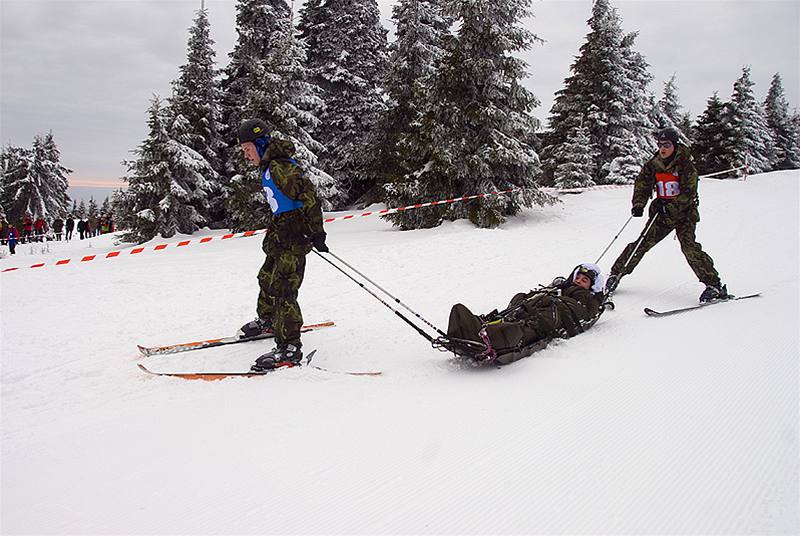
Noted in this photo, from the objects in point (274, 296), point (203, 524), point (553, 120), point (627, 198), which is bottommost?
point (203, 524)

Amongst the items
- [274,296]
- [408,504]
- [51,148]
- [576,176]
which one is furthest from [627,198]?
[51,148]

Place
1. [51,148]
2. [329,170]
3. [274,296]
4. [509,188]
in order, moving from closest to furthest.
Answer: [274,296], [509,188], [329,170], [51,148]

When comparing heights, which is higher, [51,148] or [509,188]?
[51,148]

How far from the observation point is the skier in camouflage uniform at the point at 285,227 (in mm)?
4270

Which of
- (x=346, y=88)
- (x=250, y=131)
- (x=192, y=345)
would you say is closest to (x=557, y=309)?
(x=250, y=131)

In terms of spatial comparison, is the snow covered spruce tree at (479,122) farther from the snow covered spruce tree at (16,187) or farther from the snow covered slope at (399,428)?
the snow covered spruce tree at (16,187)

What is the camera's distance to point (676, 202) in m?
6.20

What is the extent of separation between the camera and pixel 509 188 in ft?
43.6

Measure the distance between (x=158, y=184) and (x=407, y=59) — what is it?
11255mm

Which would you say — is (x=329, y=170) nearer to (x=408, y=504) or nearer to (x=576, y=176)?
(x=576, y=176)

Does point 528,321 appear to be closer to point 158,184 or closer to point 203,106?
point 158,184

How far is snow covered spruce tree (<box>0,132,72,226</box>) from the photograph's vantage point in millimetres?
37469

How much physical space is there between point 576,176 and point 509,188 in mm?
12160

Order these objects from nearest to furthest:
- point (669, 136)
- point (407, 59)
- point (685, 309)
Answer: point (685, 309)
point (669, 136)
point (407, 59)
